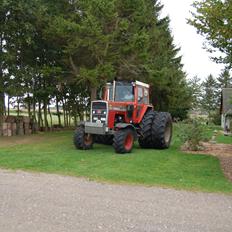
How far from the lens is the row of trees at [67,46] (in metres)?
18.0

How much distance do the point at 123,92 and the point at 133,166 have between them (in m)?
4.42

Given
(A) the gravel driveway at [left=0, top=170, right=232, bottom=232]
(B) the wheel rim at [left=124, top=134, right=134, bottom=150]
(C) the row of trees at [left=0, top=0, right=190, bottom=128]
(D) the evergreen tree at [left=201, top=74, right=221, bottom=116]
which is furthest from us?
(D) the evergreen tree at [left=201, top=74, right=221, bottom=116]

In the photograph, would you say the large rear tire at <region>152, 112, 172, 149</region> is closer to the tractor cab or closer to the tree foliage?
the tractor cab

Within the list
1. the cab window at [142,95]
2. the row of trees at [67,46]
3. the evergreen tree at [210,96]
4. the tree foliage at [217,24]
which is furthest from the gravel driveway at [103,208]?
the evergreen tree at [210,96]

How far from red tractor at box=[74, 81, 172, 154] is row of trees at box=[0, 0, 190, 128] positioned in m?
4.69

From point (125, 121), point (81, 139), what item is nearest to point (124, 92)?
point (125, 121)

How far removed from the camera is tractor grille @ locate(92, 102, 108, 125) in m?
13.3

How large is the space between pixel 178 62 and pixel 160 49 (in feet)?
24.8

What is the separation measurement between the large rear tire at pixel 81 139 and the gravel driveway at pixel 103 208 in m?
5.27

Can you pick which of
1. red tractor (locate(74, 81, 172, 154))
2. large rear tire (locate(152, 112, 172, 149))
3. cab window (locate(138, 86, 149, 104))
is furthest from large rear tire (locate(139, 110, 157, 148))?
cab window (locate(138, 86, 149, 104))

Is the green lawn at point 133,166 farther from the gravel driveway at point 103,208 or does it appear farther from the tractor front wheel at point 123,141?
the gravel driveway at point 103,208

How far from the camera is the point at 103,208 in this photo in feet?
19.8

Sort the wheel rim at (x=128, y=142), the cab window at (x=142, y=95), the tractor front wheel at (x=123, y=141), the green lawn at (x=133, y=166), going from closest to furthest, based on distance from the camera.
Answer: the green lawn at (x=133, y=166) < the tractor front wheel at (x=123, y=141) < the wheel rim at (x=128, y=142) < the cab window at (x=142, y=95)

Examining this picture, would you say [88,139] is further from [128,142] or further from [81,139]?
[128,142]
